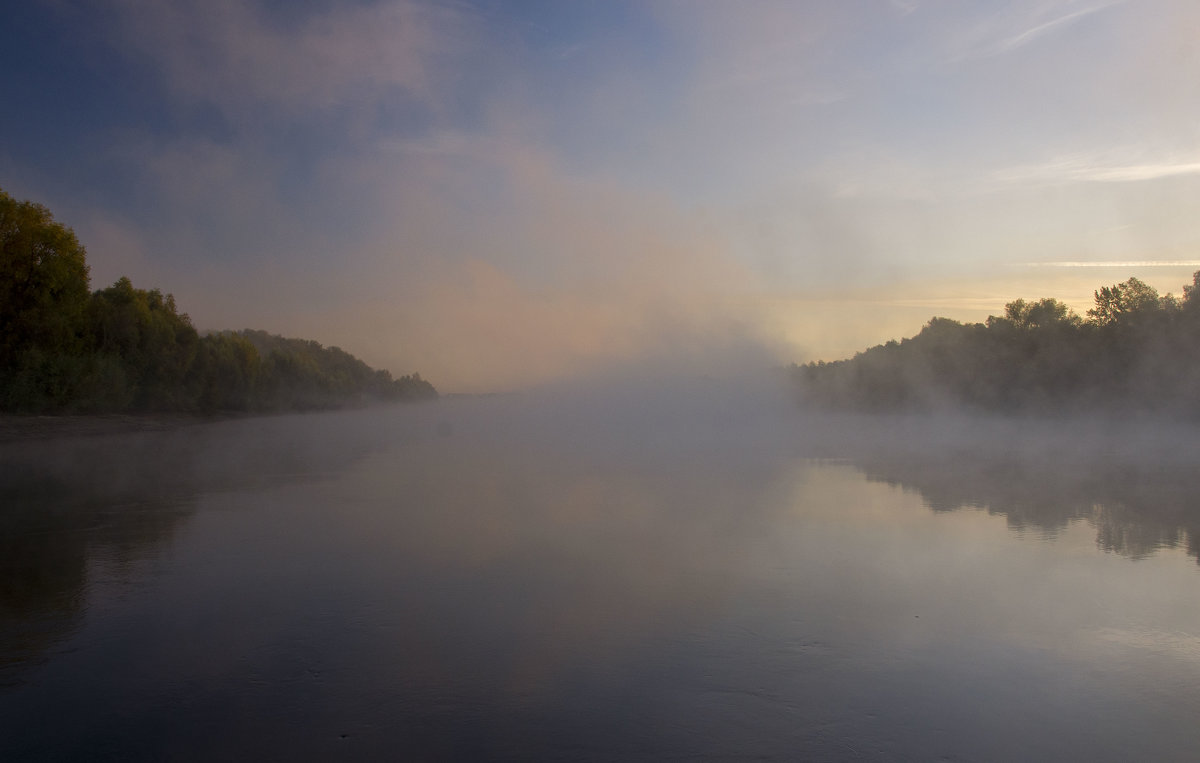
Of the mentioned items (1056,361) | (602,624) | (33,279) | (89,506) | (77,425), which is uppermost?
(33,279)

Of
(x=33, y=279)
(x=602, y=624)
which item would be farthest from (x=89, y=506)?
(x=33, y=279)

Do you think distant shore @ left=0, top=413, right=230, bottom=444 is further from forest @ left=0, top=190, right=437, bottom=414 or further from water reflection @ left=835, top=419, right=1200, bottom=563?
water reflection @ left=835, top=419, right=1200, bottom=563

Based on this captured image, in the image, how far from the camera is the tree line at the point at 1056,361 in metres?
33.8

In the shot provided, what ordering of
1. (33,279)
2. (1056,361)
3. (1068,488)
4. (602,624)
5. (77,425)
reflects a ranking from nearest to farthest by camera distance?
(602,624) < (1068,488) < (33,279) < (77,425) < (1056,361)

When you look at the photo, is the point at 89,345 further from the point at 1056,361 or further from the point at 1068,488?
the point at 1056,361

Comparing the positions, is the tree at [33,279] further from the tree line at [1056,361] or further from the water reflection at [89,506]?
the tree line at [1056,361]

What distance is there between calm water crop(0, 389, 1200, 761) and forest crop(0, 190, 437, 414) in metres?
19.3

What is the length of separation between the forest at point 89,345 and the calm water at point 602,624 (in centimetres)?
1933

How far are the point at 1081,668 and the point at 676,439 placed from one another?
22.2m

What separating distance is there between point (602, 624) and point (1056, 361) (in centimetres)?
4337

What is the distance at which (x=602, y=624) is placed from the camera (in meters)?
5.65

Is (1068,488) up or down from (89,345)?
down

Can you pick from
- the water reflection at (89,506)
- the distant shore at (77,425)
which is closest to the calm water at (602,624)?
the water reflection at (89,506)

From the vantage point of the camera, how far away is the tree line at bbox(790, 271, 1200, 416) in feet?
111
